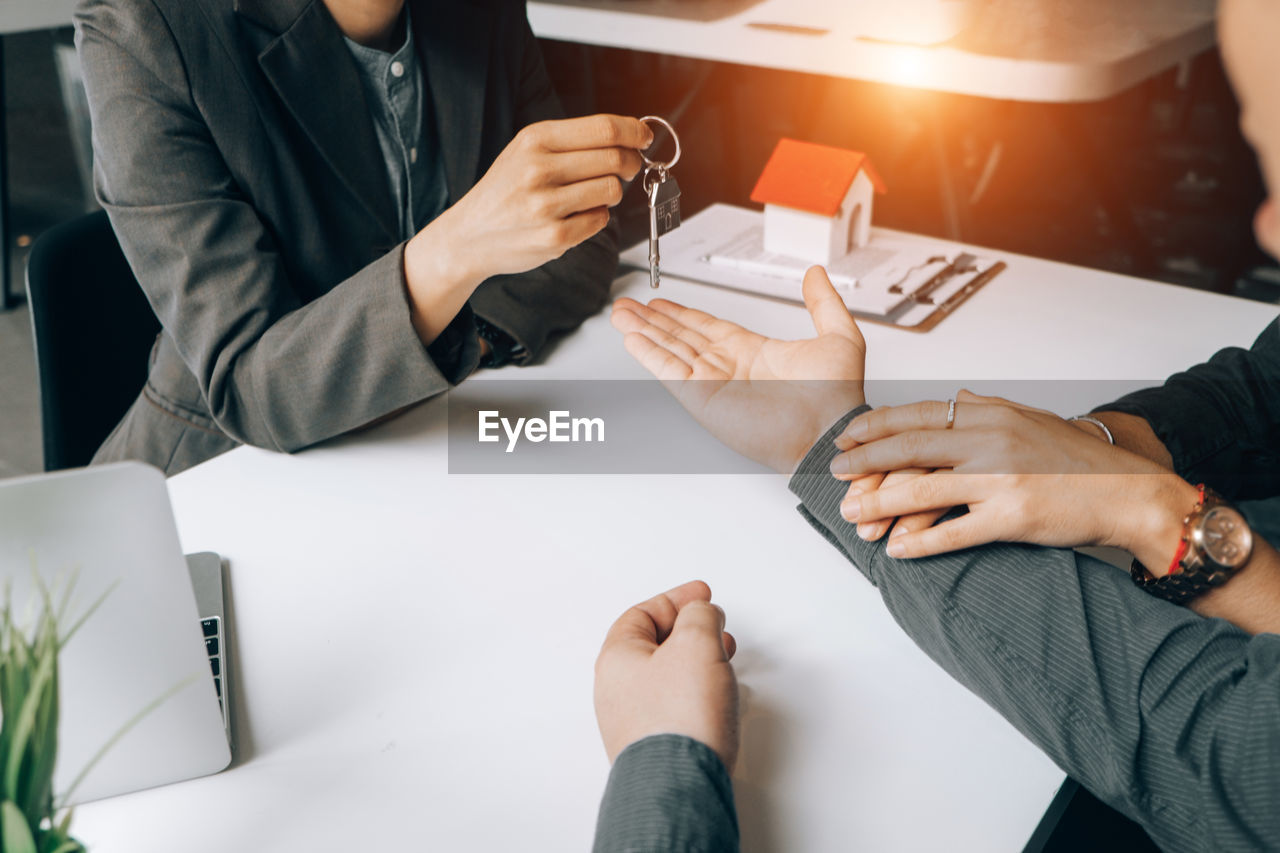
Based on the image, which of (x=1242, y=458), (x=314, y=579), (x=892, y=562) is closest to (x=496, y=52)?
(x=314, y=579)

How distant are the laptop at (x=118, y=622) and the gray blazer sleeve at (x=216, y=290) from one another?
1.26 feet

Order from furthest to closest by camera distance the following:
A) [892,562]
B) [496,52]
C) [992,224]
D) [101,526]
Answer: [992,224] → [496,52] → [892,562] → [101,526]

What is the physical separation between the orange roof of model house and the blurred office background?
173 cm

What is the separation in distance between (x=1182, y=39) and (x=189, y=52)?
164cm

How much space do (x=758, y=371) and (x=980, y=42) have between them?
3.32 feet

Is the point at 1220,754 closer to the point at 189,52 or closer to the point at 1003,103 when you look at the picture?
the point at 189,52

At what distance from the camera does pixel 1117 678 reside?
0.67 metres

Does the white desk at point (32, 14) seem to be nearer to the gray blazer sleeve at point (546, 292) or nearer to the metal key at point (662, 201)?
the gray blazer sleeve at point (546, 292)

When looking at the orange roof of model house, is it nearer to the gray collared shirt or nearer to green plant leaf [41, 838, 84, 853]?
the gray collared shirt

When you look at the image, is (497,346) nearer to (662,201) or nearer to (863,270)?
(662,201)

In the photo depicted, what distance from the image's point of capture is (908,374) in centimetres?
114

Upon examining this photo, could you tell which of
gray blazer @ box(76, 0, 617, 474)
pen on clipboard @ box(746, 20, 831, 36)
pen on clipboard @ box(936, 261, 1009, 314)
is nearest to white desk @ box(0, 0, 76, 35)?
pen on clipboard @ box(746, 20, 831, 36)

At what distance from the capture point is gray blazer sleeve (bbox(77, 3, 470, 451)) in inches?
38.1

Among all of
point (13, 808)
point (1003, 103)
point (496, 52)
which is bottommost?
point (1003, 103)
